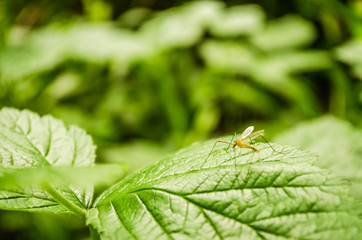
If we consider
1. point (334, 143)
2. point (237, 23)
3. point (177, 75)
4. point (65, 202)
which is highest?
point (237, 23)

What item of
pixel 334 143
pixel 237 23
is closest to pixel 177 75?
pixel 237 23

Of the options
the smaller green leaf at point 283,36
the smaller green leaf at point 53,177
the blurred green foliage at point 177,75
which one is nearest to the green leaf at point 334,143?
the smaller green leaf at point 53,177

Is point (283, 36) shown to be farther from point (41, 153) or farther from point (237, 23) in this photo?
point (41, 153)

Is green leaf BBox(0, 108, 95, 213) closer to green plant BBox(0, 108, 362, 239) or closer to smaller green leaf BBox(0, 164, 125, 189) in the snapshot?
green plant BBox(0, 108, 362, 239)

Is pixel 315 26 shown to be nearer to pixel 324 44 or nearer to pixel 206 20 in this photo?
pixel 324 44

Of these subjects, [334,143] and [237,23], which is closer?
[334,143]

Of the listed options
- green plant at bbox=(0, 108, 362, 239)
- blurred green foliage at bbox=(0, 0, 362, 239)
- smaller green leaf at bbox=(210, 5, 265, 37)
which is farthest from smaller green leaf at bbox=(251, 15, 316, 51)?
green plant at bbox=(0, 108, 362, 239)

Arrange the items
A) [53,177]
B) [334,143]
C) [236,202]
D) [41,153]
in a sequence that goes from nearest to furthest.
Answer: [53,177] → [236,202] → [41,153] → [334,143]
